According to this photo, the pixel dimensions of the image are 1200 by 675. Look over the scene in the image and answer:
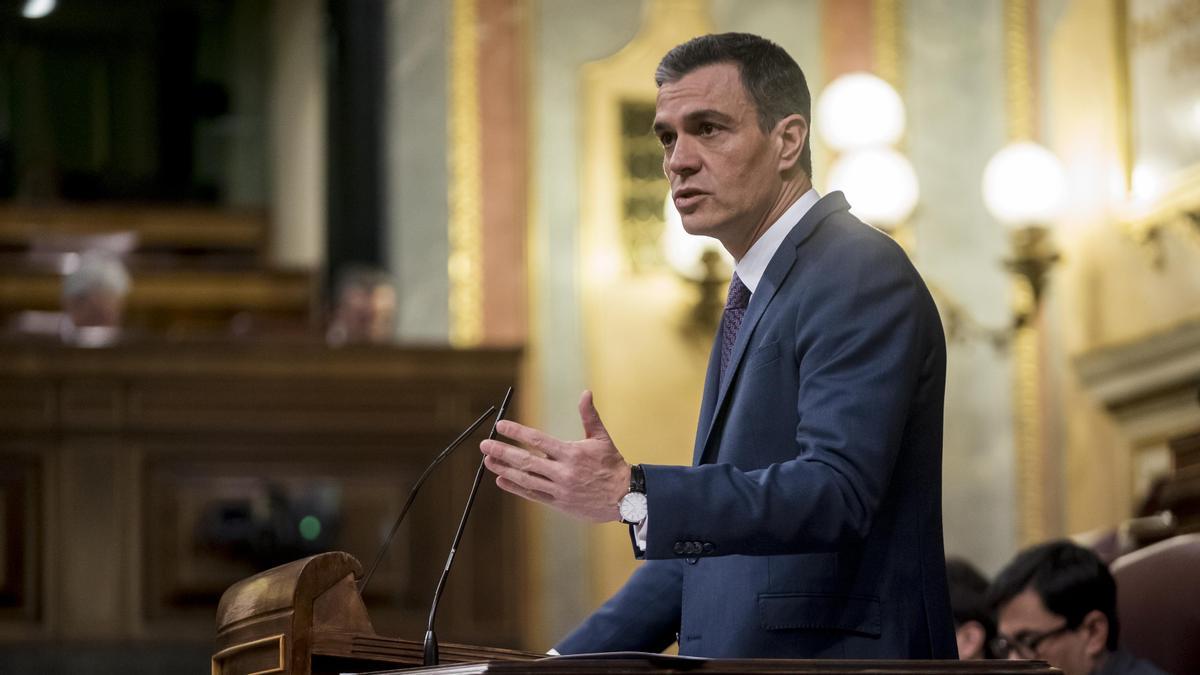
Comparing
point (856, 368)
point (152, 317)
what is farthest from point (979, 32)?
point (856, 368)

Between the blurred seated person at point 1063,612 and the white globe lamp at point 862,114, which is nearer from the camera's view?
the blurred seated person at point 1063,612

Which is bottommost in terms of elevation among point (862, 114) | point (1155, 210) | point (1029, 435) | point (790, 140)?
point (1029, 435)

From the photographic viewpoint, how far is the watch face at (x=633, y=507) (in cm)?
198

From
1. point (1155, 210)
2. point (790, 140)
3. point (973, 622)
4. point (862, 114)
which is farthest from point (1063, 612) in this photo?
point (862, 114)

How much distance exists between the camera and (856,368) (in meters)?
2.12

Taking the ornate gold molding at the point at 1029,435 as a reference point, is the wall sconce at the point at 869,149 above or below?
above

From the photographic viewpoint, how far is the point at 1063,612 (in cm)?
350

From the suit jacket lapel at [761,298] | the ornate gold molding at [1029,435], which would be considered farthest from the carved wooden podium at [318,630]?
the ornate gold molding at [1029,435]

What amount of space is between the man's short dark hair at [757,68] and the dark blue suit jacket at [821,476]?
139mm

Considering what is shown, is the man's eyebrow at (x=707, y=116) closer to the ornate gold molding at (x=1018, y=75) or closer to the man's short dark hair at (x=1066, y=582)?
the man's short dark hair at (x=1066, y=582)

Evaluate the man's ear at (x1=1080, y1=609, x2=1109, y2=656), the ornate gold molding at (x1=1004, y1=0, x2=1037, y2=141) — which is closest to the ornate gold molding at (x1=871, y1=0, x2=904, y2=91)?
the ornate gold molding at (x1=1004, y1=0, x2=1037, y2=141)

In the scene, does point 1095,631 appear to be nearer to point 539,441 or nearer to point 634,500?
point 634,500

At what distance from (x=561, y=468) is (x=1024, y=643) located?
6.35 feet

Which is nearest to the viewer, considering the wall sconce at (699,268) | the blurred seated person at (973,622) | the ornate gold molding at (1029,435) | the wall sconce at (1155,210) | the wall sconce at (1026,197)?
the blurred seated person at (973,622)
